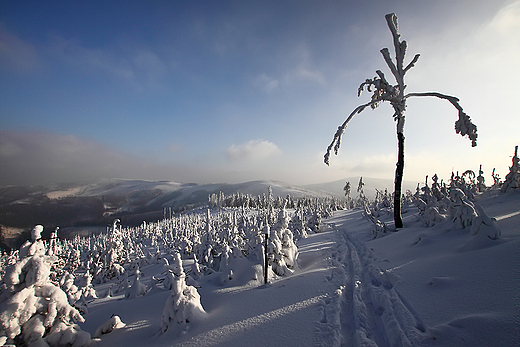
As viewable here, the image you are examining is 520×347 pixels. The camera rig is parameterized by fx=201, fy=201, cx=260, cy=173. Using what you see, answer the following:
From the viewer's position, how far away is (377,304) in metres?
5.39

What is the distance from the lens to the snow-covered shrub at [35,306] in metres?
4.68

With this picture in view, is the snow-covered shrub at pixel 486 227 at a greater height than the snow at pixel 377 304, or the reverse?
the snow-covered shrub at pixel 486 227

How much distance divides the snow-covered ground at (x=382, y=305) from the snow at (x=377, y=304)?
20mm

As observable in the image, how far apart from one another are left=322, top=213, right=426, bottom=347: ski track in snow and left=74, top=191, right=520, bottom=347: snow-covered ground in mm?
23

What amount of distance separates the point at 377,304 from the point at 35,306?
8.70 meters

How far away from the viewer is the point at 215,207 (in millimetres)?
142875

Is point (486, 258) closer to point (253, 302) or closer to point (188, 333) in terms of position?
point (253, 302)

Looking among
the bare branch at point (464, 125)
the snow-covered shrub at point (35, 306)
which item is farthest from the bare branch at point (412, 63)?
the snow-covered shrub at point (35, 306)

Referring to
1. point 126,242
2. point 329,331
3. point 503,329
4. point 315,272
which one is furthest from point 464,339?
point 126,242

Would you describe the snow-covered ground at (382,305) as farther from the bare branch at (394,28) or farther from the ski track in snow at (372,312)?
the bare branch at (394,28)

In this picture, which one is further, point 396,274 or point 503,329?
point 396,274

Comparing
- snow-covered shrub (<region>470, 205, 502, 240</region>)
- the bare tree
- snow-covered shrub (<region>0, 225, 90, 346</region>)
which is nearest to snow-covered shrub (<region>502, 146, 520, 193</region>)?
the bare tree

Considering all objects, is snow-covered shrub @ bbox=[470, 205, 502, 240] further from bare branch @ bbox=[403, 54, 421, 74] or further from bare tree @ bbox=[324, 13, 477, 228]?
bare branch @ bbox=[403, 54, 421, 74]

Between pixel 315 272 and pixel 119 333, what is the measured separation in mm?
→ 7346
